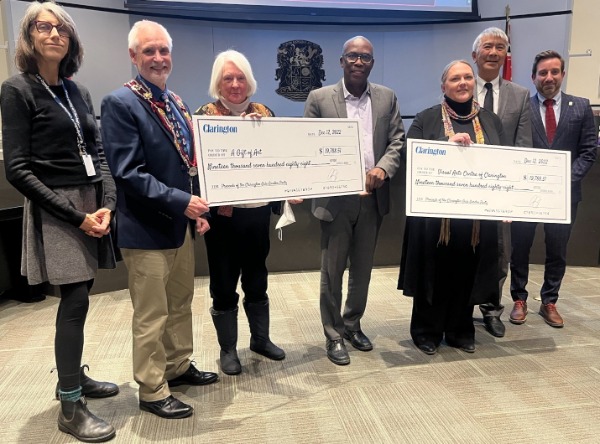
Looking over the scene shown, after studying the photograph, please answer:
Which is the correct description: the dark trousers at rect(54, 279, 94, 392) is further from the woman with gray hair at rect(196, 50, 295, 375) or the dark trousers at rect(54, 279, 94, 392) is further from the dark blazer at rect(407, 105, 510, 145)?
the dark blazer at rect(407, 105, 510, 145)

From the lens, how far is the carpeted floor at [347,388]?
1.89m

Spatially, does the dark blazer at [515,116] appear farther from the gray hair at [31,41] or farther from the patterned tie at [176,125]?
the gray hair at [31,41]

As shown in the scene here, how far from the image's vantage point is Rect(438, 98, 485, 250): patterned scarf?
241cm

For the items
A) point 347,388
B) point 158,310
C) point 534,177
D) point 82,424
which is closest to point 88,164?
point 158,310

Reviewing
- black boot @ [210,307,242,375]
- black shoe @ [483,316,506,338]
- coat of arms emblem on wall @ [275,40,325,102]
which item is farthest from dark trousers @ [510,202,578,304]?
coat of arms emblem on wall @ [275,40,325,102]

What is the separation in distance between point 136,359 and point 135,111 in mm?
970

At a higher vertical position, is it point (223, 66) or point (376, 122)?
point (223, 66)

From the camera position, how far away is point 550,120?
9.67 ft

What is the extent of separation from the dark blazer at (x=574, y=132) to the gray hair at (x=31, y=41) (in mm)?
2565

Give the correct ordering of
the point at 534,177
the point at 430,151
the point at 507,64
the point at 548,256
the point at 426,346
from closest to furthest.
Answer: the point at 430,151, the point at 534,177, the point at 426,346, the point at 548,256, the point at 507,64

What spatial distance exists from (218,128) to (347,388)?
132 centimetres

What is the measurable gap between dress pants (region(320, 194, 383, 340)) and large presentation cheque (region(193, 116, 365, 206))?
209 millimetres

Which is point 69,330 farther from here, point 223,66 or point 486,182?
point 486,182

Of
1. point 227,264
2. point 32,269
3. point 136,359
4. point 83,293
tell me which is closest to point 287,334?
point 227,264
